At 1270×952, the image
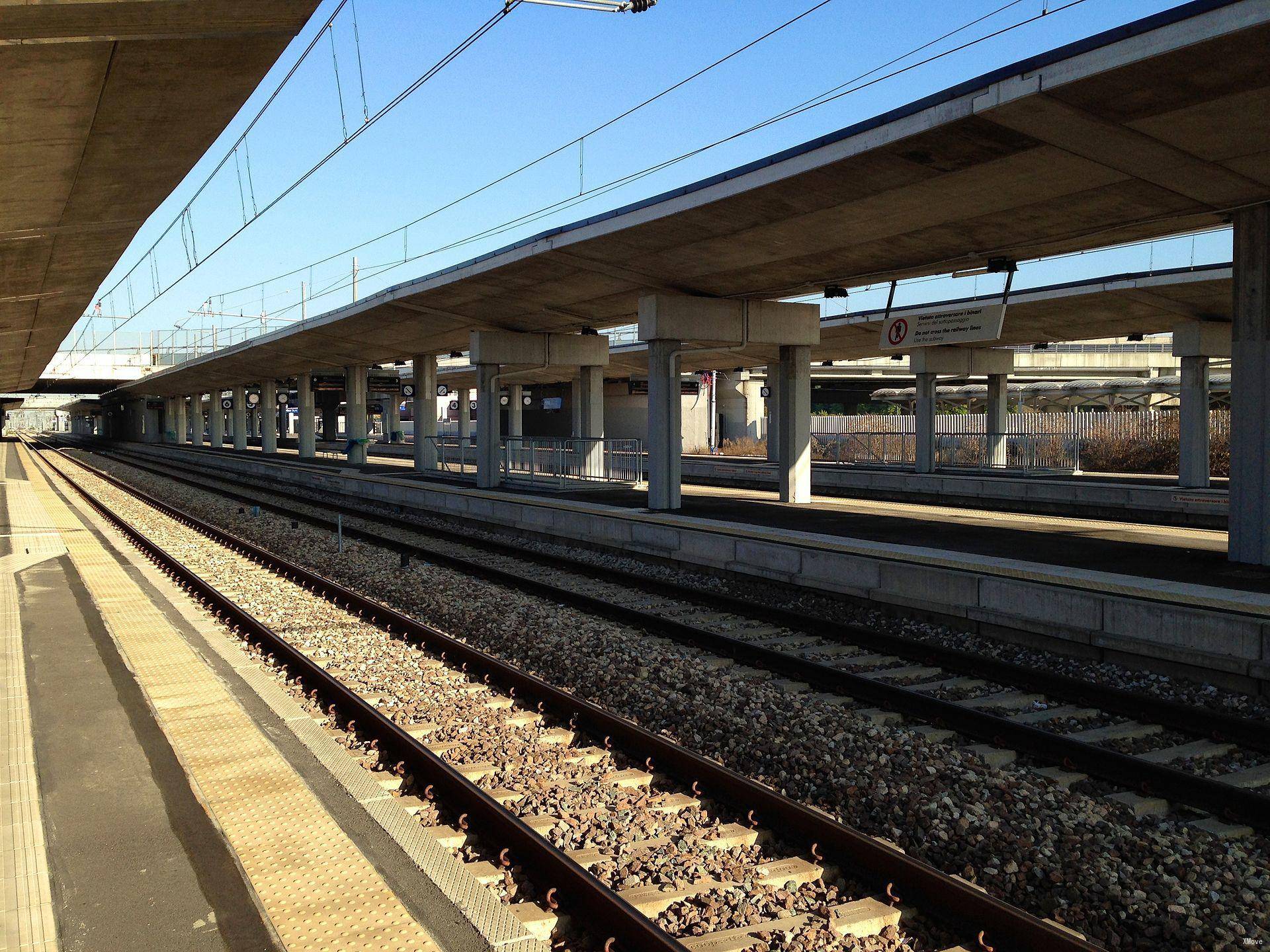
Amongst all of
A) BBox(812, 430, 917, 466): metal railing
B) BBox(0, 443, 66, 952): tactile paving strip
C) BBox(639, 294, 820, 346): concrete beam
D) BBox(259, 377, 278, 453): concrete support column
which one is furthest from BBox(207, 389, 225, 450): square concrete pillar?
BBox(0, 443, 66, 952): tactile paving strip

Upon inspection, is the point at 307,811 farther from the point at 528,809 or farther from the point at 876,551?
the point at 876,551

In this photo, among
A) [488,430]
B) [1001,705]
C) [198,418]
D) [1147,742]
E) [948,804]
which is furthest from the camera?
[198,418]

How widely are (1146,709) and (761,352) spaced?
27540 millimetres

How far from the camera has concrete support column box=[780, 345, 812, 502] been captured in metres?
20.8

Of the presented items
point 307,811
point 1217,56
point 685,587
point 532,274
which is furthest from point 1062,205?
point 307,811

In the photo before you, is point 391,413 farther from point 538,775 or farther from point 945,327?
point 538,775

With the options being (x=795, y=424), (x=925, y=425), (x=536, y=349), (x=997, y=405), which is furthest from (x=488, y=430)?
(x=997, y=405)

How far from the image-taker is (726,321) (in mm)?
19531

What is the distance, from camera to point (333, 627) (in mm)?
11016

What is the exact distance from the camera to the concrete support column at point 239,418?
62.6 metres

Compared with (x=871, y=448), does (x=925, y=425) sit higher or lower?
higher

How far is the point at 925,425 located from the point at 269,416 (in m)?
38.6

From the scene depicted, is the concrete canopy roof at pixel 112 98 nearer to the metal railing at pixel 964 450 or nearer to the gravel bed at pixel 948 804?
the gravel bed at pixel 948 804

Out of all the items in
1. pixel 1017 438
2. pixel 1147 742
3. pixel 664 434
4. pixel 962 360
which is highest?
pixel 962 360
